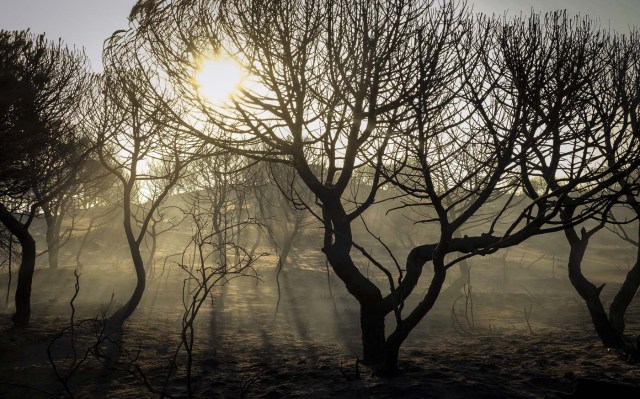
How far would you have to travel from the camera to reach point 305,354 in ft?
28.5

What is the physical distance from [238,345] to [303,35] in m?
6.40

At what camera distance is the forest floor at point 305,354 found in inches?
217

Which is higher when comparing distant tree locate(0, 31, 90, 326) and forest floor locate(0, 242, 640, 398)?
distant tree locate(0, 31, 90, 326)

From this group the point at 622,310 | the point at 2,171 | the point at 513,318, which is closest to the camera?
the point at 2,171

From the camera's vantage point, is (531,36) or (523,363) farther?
(523,363)

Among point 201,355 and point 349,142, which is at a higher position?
point 349,142

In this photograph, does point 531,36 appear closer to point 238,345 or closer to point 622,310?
A: point 622,310

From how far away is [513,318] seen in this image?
13812mm

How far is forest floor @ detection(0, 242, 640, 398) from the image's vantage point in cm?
551

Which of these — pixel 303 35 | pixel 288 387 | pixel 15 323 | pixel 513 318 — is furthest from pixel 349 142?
pixel 513 318

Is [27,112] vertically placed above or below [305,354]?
above

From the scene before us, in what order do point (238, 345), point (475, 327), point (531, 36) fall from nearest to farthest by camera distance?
point (531, 36)
point (238, 345)
point (475, 327)

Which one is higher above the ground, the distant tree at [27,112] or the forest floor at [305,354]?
the distant tree at [27,112]

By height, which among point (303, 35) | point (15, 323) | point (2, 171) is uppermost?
point (303, 35)
